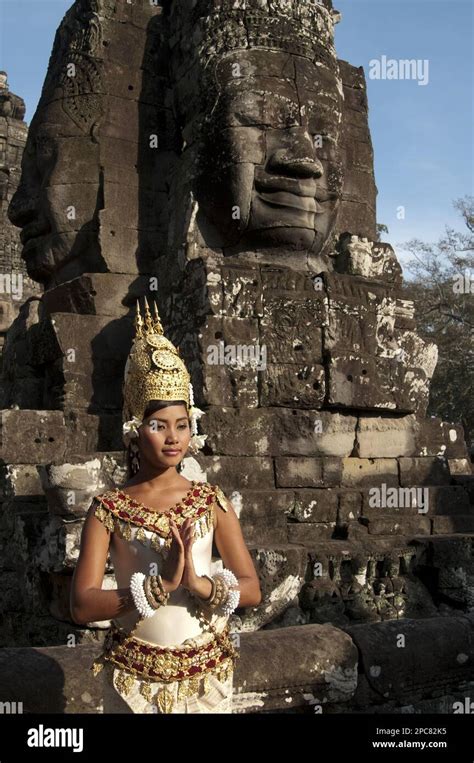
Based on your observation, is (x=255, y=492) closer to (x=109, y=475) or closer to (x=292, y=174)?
(x=109, y=475)

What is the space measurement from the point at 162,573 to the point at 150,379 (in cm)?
64

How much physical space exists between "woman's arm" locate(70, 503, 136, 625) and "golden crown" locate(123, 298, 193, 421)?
1.27 ft

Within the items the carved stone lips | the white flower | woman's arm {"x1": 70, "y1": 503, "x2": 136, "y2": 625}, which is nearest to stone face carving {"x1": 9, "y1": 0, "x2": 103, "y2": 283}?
the carved stone lips

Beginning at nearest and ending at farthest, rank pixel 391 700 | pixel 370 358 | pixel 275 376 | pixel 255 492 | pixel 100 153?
pixel 391 700 < pixel 255 492 < pixel 275 376 < pixel 370 358 < pixel 100 153

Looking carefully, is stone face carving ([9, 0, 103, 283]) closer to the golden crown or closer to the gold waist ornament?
the golden crown

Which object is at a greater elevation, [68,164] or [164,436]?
[68,164]

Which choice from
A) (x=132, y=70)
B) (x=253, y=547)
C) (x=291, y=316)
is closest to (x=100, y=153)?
(x=132, y=70)

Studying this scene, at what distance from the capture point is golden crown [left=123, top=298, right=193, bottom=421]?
265 cm

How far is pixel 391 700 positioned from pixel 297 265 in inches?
165

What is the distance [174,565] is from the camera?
231cm

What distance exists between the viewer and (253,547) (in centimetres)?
540

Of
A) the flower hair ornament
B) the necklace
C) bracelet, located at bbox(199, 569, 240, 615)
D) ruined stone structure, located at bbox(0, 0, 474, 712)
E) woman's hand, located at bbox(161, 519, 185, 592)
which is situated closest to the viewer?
woman's hand, located at bbox(161, 519, 185, 592)

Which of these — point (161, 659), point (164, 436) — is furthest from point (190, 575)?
point (164, 436)

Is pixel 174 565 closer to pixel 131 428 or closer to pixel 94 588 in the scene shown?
pixel 94 588
